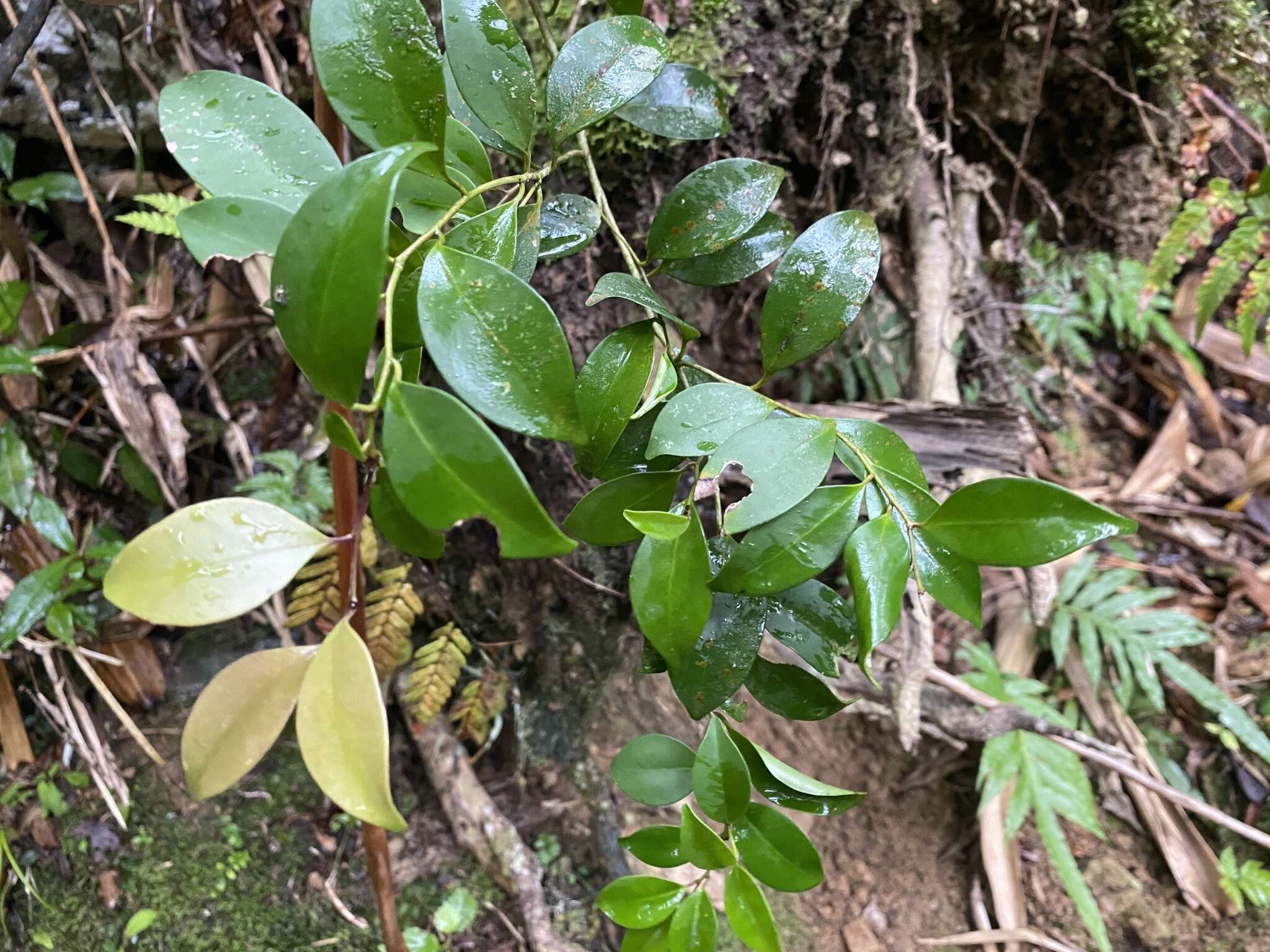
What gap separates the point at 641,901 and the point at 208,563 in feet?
1.39

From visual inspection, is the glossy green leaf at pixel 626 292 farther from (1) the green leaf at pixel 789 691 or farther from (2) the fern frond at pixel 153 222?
(2) the fern frond at pixel 153 222

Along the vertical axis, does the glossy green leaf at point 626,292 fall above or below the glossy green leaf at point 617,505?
above

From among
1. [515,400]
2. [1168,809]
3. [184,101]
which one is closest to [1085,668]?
[1168,809]

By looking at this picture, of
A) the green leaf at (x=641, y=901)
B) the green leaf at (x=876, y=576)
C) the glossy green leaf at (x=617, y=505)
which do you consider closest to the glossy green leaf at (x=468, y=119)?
the glossy green leaf at (x=617, y=505)

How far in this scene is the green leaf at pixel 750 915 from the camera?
50 centimetres

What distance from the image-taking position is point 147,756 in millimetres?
1031

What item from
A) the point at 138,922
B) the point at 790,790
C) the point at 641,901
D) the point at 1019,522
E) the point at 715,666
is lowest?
the point at 138,922

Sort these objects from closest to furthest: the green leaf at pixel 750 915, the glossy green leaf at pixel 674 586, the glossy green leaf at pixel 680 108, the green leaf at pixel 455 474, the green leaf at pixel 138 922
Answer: the green leaf at pixel 455 474, the glossy green leaf at pixel 674 586, the green leaf at pixel 750 915, the glossy green leaf at pixel 680 108, the green leaf at pixel 138 922

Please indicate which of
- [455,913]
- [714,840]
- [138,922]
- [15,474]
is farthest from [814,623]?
[15,474]

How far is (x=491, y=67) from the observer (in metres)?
0.45

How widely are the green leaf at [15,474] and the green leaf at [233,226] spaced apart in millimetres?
853

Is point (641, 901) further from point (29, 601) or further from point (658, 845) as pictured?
point (29, 601)

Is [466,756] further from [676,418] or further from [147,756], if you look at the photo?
[676,418]

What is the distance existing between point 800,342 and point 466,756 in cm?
94
